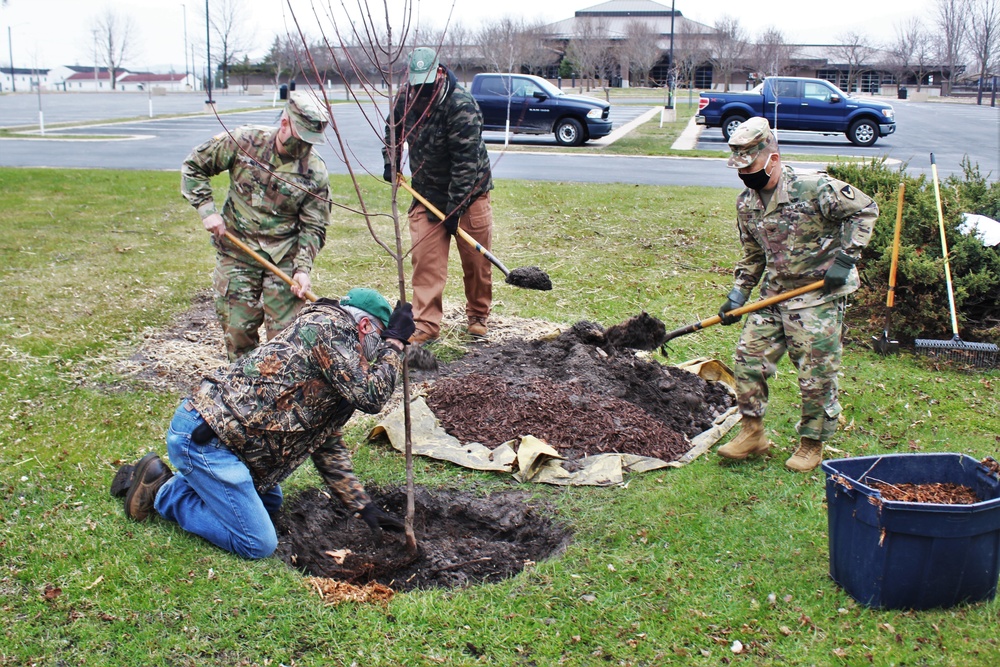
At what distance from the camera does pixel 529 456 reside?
5289mm

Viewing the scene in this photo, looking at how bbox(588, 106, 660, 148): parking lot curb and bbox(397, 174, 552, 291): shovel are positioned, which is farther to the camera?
bbox(588, 106, 660, 148): parking lot curb

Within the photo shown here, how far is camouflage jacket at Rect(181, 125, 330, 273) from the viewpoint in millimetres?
5469

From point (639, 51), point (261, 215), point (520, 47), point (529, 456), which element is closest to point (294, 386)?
point (529, 456)

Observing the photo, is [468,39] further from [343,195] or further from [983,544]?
[983,544]

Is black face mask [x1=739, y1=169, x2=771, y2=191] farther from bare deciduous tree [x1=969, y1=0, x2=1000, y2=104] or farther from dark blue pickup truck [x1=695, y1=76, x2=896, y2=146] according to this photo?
bare deciduous tree [x1=969, y1=0, x2=1000, y2=104]

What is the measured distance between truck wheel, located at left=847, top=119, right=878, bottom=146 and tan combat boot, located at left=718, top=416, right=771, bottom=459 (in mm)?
19991

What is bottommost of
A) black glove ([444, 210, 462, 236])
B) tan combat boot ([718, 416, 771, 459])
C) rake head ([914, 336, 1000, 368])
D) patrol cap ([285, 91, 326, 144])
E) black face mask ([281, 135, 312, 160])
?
tan combat boot ([718, 416, 771, 459])

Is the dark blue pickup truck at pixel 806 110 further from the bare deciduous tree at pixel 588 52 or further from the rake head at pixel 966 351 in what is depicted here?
the bare deciduous tree at pixel 588 52

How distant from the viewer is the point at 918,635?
3.65 metres

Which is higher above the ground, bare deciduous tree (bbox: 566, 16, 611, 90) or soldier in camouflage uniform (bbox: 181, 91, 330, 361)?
bare deciduous tree (bbox: 566, 16, 611, 90)

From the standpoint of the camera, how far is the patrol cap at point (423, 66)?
661 cm

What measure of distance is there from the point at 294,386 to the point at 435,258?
11.5ft

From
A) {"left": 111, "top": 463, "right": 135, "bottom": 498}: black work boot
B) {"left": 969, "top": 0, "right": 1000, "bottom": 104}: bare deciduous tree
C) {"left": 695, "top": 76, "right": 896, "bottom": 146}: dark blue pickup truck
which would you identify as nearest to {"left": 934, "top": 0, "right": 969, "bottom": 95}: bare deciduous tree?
{"left": 969, "top": 0, "right": 1000, "bottom": 104}: bare deciduous tree

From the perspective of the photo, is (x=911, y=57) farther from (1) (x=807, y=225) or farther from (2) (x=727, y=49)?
(1) (x=807, y=225)
